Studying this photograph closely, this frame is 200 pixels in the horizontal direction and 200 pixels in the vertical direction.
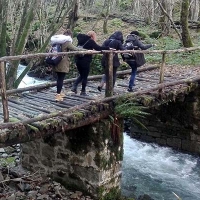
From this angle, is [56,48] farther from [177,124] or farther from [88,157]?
[177,124]

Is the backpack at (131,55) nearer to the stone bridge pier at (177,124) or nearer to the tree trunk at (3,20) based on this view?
the stone bridge pier at (177,124)

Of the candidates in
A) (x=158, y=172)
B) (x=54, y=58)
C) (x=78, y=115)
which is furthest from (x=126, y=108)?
(x=158, y=172)

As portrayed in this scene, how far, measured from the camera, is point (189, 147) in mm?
13828

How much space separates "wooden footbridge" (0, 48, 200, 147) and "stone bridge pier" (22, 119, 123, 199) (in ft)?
1.94

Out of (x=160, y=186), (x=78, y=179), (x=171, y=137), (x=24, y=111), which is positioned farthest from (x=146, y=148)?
(x=24, y=111)

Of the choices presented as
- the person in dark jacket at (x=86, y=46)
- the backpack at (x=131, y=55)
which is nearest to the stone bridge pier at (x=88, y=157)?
the person in dark jacket at (x=86, y=46)

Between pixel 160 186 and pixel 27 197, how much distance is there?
4012 millimetres

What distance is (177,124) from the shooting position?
45.8ft

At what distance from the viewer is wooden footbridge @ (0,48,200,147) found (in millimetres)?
6359

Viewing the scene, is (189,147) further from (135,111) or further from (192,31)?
(192,31)

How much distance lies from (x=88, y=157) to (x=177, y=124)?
614 cm

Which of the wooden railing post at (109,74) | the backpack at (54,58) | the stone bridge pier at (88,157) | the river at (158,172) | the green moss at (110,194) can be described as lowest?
the river at (158,172)

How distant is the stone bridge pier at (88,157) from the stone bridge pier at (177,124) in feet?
16.9

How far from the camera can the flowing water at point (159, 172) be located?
10.3m
